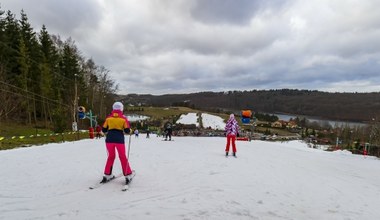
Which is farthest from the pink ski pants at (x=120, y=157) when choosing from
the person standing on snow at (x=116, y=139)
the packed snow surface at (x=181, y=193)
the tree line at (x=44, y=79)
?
the tree line at (x=44, y=79)

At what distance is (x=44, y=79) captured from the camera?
4481 cm

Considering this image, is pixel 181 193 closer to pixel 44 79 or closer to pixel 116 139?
pixel 116 139

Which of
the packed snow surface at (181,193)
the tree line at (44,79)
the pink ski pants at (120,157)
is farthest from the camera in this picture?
the tree line at (44,79)

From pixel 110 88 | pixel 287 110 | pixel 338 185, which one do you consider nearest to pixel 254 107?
pixel 287 110

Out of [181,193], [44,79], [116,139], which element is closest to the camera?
[181,193]

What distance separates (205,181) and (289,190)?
89.7 inches

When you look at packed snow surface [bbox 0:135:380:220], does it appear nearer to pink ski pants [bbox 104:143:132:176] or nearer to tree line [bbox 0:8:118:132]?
pink ski pants [bbox 104:143:132:176]

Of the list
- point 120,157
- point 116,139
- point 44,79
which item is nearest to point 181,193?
point 120,157

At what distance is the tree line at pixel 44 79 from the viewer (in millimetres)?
38844

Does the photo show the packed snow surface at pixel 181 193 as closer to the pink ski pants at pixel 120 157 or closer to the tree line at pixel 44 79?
the pink ski pants at pixel 120 157

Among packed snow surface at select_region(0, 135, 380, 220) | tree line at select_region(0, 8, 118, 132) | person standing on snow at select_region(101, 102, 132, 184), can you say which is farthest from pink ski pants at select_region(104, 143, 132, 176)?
tree line at select_region(0, 8, 118, 132)

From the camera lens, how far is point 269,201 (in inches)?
269

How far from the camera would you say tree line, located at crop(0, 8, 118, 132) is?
38.8m

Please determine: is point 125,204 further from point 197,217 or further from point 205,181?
point 205,181
